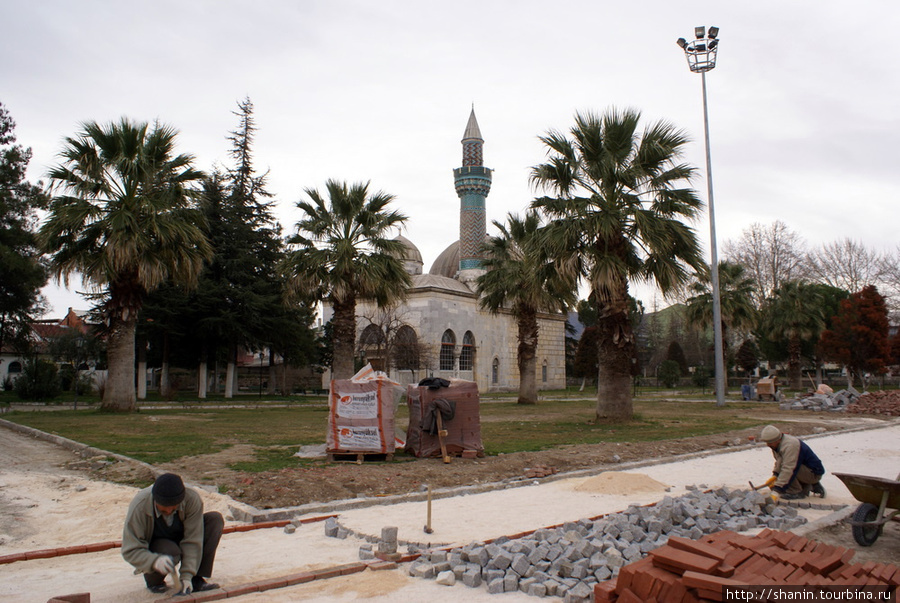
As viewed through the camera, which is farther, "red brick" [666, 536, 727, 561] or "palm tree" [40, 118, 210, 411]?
"palm tree" [40, 118, 210, 411]

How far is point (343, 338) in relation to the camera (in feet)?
70.8

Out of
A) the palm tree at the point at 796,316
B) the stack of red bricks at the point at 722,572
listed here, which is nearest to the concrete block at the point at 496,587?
the stack of red bricks at the point at 722,572

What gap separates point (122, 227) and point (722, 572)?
18906 millimetres

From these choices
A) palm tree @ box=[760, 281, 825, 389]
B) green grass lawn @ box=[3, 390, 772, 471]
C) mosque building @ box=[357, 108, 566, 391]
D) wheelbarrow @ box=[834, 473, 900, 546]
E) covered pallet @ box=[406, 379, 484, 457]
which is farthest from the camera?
mosque building @ box=[357, 108, 566, 391]

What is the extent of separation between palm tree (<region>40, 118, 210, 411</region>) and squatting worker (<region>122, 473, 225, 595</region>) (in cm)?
1602

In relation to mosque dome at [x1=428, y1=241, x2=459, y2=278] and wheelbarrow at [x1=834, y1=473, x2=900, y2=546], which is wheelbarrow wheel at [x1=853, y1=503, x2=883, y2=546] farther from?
mosque dome at [x1=428, y1=241, x2=459, y2=278]

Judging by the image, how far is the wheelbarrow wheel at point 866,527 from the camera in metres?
5.98

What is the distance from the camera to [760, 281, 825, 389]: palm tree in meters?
38.8

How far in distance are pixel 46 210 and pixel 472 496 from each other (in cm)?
1748

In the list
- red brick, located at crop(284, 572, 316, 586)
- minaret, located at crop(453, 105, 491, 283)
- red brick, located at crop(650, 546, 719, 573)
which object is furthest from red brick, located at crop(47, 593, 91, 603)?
minaret, located at crop(453, 105, 491, 283)

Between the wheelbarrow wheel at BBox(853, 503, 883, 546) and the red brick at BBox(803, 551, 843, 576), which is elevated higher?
the red brick at BBox(803, 551, 843, 576)

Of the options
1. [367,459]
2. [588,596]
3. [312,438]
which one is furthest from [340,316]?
[588,596]

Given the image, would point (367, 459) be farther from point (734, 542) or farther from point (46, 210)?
point (46, 210)

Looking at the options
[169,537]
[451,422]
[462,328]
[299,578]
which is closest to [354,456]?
[451,422]
